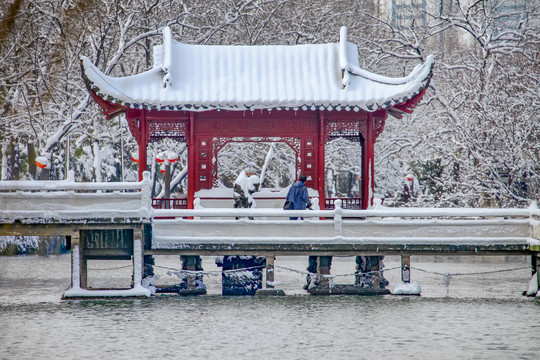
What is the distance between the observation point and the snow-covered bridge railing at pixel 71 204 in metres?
17.8

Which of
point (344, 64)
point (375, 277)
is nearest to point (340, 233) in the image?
point (375, 277)

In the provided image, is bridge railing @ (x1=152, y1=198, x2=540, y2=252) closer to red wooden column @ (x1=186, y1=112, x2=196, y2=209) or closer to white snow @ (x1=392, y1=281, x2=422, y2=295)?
white snow @ (x1=392, y1=281, x2=422, y2=295)

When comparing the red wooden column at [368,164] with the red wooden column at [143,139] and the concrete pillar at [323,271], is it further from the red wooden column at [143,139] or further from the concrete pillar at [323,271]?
the red wooden column at [143,139]

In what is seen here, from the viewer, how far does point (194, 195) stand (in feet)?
67.6

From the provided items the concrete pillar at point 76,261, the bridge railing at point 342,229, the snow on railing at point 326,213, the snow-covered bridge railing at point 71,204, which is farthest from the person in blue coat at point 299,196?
the concrete pillar at point 76,261

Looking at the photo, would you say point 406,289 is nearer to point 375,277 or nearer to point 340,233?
point 375,277

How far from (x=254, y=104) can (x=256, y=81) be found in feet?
4.13

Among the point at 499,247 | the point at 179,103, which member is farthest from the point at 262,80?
the point at 499,247

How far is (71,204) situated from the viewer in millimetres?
17984

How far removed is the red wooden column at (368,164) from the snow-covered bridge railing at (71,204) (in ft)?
18.5

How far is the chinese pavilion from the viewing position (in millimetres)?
20203

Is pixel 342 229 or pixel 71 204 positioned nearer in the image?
pixel 71 204

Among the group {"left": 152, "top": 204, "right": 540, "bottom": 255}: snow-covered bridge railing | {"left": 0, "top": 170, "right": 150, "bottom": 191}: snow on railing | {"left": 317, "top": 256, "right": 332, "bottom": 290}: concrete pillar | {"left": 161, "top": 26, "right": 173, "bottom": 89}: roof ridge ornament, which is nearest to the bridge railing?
{"left": 152, "top": 204, "right": 540, "bottom": 255}: snow-covered bridge railing

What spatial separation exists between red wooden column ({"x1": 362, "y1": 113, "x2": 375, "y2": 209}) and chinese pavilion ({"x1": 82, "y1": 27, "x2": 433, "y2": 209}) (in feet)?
0.08
